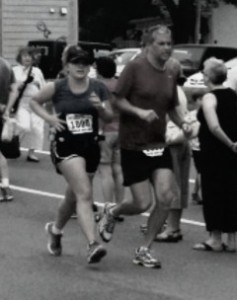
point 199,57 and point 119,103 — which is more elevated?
point 119,103

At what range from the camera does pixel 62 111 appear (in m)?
9.68

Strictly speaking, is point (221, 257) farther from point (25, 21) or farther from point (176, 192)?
point (25, 21)

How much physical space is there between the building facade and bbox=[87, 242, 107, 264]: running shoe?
39.7 m

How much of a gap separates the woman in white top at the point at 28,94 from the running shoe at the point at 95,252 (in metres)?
7.86

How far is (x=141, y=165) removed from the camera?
957cm

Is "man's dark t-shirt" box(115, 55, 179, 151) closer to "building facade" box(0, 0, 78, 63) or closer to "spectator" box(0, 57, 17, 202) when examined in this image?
"spectator" box(0, 57, 17, 202)

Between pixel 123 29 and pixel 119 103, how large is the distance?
60.7 metres

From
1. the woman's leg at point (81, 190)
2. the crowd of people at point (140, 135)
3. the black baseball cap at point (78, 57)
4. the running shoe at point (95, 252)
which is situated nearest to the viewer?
the running shoe at point (95, 252)

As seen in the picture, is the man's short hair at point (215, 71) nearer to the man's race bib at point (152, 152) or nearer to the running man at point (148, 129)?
the running man at point (148, 129)

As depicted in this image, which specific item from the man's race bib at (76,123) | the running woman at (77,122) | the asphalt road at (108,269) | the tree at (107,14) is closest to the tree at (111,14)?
the tree at (107,14)

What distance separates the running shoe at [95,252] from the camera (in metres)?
9.30

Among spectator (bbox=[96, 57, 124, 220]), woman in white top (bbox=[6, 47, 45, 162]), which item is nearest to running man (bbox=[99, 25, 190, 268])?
spectator (bbox=[96, 57, 124, 220])

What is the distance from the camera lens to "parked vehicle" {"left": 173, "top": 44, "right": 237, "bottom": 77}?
30.6m

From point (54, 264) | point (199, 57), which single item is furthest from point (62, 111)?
point (199, 57)
